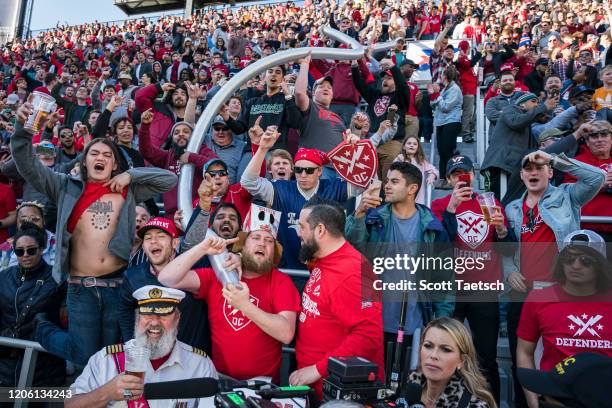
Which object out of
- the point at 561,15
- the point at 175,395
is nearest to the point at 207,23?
the point at 561,15

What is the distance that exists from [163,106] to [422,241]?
4.62 m

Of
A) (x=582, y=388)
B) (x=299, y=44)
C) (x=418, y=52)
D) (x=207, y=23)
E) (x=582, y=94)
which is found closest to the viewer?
(x=582, y=388)

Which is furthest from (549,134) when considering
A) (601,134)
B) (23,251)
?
(23,251)

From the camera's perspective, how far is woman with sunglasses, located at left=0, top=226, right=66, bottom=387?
149 inches

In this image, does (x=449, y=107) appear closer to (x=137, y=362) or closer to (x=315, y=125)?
(x=315, y=125)

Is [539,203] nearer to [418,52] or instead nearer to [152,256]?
[152,256]

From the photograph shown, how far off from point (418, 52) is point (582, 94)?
6498 millimetres

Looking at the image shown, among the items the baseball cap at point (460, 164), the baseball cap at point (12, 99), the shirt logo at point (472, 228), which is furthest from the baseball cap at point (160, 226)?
the baseball cap at point (12, 99)

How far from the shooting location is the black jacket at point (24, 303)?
382 centimetres

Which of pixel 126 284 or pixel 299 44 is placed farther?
pixel 299 44

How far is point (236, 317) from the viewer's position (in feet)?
10.8

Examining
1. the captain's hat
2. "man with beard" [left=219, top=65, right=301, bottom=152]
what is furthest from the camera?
"man with beard" [left=219, top=65, right=301, bottom=152]

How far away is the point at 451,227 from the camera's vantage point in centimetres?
392

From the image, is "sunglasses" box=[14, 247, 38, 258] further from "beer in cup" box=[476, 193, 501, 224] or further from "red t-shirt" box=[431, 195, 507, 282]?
"beer in cup" box=[476, 193, 501, 224]
